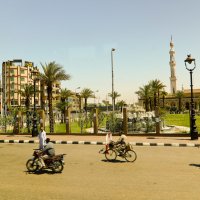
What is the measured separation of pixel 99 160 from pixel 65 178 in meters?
3.85

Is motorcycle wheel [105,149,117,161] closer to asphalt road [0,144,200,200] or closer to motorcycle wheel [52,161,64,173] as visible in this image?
asphalt road [0,144,200,200]

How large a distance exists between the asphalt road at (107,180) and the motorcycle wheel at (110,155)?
0.39m

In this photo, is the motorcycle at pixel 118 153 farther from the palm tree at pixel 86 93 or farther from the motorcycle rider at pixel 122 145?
the palm tree at pixel 86 93

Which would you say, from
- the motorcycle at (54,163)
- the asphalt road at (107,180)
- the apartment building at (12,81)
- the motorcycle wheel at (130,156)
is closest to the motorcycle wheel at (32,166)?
the motorcycle at (54,163)

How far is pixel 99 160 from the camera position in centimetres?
1412

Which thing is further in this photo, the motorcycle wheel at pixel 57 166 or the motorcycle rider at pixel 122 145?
the motorcycle rider at pixel 122 145

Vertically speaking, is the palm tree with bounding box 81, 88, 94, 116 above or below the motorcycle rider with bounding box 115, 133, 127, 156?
above

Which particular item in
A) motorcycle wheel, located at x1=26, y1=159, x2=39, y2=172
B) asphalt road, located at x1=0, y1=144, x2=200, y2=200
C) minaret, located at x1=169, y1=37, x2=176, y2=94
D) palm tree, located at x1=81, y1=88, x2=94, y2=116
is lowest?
asphalt road, located at x1=0, y1=144, x2=200, y2=200

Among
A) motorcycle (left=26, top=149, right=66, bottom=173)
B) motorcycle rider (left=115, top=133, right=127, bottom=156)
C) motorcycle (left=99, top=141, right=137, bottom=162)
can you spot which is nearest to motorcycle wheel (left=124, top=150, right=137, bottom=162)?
motorcycle (left=99, top=141, right=137, bottom=162)

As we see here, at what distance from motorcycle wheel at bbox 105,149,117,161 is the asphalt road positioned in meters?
0.39

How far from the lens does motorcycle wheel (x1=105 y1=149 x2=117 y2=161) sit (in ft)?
47.0

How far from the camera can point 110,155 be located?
14.5 metres

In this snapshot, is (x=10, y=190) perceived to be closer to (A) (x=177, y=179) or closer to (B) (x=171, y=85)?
(A) (x=177, y=179)

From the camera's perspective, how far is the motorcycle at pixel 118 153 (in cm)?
1377
